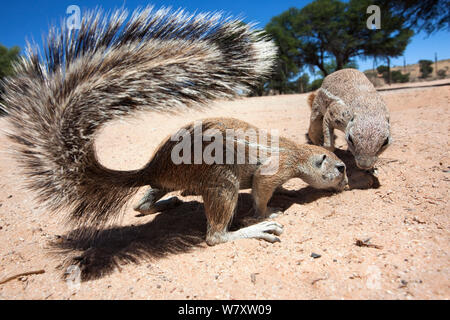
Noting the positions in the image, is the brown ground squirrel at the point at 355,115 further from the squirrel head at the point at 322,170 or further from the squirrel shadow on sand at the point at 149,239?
the squirrel shadow on sand at the point at 149,239

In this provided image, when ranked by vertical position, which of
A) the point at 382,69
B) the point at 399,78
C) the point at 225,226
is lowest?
the point at 225,226

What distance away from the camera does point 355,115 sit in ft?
12.3

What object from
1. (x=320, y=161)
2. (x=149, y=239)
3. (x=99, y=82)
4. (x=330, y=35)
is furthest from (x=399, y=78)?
(x=99, y=82)

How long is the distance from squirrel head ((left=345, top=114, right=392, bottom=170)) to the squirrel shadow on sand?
65 centimetres

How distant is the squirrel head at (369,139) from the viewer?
Result: 3354 millimetres

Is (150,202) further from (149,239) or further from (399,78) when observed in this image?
(399,78)

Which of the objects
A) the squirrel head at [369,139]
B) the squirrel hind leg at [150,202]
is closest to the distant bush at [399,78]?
the squirrel head at [369,139]

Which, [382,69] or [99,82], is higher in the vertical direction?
[382,69]

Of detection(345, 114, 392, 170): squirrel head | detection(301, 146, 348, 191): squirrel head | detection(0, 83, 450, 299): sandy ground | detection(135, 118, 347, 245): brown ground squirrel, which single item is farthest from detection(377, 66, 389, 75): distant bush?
Result: detection(135, 118, 347, 245): brown ground squirrel

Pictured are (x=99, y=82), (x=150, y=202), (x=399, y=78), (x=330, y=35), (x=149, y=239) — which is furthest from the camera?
(x=399, y=78)

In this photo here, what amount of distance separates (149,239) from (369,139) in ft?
9.55

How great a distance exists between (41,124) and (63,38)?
689mm

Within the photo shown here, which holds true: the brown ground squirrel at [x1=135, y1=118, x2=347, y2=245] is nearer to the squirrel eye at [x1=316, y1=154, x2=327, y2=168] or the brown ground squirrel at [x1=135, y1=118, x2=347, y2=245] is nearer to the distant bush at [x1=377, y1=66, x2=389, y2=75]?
the squirrel eye at [x1=316, y1=154, x2=327, y2=168]

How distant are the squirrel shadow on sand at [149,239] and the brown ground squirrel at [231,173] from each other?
0.33 meters
